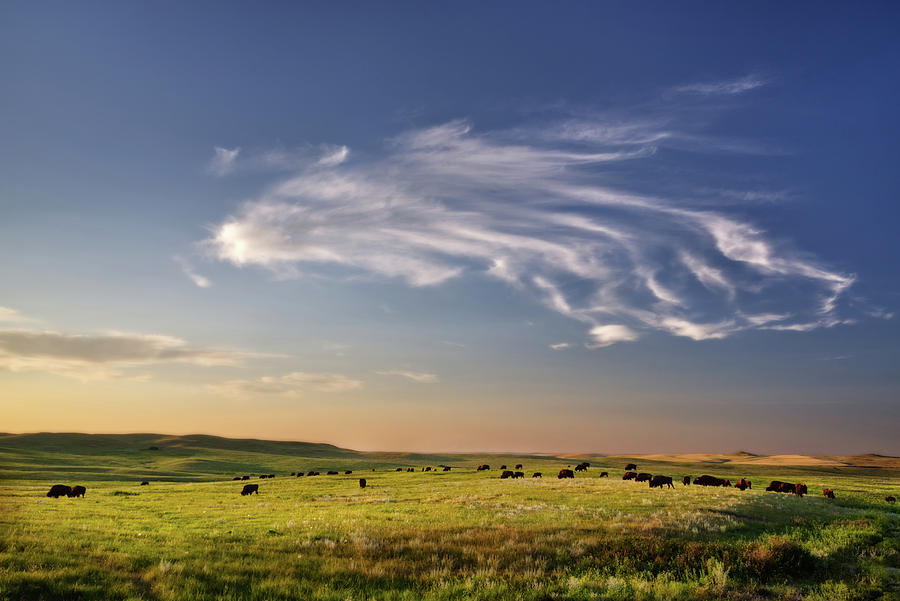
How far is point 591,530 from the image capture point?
17.5 metres

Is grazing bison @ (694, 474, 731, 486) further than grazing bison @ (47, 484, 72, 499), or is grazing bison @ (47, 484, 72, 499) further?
grazing bison @ (694, 474, 731, 486)

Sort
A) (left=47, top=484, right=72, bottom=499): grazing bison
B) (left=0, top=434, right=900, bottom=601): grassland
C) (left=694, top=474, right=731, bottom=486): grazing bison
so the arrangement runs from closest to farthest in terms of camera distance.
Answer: (left=0, top=434, right=900, bottom=601): grassland
(left=47, top=484, right=72, bottom=499): grazing bison
(left=694, top=474, right=731, bottom=486): grazing bison

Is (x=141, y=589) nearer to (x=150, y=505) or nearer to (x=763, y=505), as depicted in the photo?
(x=150, y=505)

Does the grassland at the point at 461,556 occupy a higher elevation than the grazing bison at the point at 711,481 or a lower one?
higher

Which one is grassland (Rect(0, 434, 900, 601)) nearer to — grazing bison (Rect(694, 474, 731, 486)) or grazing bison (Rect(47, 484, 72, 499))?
grazing bison (Rect(47, 484, 72, 499))

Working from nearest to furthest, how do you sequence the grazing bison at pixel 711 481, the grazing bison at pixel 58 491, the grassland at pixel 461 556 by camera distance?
the grassland at pixel 461 556
the grazing bison at pixel 58 491
the grazing bison at pixel 711 481

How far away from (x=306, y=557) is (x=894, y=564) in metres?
16.8

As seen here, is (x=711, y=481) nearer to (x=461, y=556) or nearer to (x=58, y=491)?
(x=461, y=556)

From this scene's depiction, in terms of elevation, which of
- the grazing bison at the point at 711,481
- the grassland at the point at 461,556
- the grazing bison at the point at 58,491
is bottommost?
the grazing bison at the point at 58,491

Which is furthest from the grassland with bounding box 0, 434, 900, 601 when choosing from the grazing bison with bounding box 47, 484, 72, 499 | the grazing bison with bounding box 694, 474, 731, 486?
the grazing bison with bounding box 694, 474, 731, 486

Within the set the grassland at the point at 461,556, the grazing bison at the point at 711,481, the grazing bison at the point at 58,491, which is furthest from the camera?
the grazing bison at the point at 711,481

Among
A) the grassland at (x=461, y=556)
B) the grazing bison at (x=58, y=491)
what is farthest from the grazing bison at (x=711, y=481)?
the grazing bison at (x=58, y=491)

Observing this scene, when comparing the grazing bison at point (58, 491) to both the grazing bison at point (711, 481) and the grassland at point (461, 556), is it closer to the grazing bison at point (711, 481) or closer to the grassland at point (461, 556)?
the grassland at point (461, 556)

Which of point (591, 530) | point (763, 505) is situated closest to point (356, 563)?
point (591, 530)
